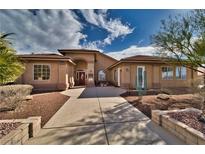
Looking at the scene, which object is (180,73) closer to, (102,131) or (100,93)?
(100,93)

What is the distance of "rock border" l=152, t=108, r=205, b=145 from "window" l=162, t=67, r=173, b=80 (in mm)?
12424

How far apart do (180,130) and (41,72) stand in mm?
→ 13867

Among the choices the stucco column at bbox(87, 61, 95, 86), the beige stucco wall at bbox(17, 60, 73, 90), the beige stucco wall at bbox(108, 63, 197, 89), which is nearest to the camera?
the beige stucco wall at bbox(17, 60, 73, 90)

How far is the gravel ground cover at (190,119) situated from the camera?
4199 mm

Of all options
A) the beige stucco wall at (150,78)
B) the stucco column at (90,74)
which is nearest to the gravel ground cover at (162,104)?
the beige stucco wall at (150,78)

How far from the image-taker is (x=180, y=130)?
156 inches

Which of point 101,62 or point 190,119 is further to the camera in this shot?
point 101,62

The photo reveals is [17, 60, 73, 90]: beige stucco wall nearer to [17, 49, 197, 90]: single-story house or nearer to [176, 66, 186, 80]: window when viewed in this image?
[17, 49, 197, 90]: single-story house

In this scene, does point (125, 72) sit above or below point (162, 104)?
above

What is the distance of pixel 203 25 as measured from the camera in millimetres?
8805

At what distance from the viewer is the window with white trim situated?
14906 millimetres

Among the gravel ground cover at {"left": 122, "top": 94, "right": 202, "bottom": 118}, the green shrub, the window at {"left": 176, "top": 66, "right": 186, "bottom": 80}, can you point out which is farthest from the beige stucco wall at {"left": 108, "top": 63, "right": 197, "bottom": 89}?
the green shrub

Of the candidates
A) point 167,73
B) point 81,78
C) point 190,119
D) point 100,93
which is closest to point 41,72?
point 100,93

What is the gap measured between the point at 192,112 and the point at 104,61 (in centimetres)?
2150
